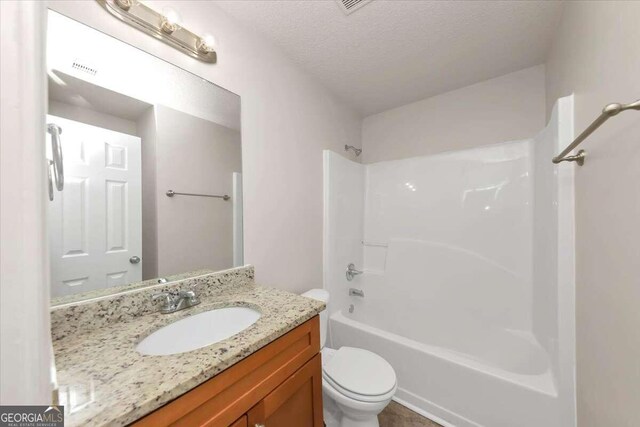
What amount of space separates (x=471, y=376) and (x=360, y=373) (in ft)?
2.17

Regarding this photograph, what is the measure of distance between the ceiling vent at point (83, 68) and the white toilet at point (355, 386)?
156 centimetres

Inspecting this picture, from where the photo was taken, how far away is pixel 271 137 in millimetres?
1428

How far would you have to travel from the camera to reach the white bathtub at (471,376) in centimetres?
118

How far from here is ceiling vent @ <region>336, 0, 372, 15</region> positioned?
114 cm

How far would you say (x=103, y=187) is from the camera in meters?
0.85

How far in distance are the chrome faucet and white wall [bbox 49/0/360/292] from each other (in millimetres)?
354

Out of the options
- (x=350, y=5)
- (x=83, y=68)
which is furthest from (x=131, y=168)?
(x=350, y=5)

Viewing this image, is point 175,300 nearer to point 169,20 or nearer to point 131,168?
point 131,168

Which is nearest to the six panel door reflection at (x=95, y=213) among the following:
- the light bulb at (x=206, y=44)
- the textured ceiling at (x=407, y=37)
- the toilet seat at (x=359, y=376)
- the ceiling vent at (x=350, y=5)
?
the light bulb at (x=206, y=44)

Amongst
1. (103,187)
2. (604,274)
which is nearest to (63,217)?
(103,187)

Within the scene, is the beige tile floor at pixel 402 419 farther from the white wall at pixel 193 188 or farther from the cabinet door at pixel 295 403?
the white wall at pixel 193 188

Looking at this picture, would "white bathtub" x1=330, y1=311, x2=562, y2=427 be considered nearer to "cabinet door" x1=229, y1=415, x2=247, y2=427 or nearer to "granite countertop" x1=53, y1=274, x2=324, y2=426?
"granite countertop" x1=53, y1=274, x2=324, y2=426

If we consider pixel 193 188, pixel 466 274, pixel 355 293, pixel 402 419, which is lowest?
pixel 402 419

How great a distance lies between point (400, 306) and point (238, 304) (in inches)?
62.9
